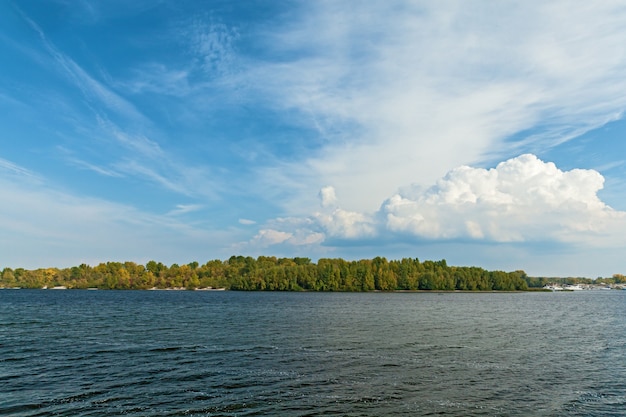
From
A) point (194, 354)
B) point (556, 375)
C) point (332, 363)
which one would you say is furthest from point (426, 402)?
point (194, 354)

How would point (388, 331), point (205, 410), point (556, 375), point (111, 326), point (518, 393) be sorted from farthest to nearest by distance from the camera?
1. point (111, 326)
2. point (388, 331)
3. point (556, 375)
4. point (518, 393)
5. point (205, 410)

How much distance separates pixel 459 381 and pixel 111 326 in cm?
6736

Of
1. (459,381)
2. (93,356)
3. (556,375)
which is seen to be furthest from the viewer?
(93,356)

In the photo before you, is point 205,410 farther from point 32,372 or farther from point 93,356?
point 93,356

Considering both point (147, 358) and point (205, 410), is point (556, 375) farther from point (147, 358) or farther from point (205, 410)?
point (147, 358)

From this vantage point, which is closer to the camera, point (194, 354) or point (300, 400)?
point (300, 400)

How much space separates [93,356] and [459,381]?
4064 cm

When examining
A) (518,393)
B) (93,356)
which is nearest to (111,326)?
(93,356)

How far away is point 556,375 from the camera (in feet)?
145

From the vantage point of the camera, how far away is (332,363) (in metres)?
47.5

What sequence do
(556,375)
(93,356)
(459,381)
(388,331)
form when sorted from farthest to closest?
(388,331)
(93,356)
(556,375)
(459,381)

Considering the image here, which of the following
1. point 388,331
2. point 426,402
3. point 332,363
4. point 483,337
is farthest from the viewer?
point 388,331

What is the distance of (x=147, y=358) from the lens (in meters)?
50.2

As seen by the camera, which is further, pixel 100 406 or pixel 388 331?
pixel 388 331
